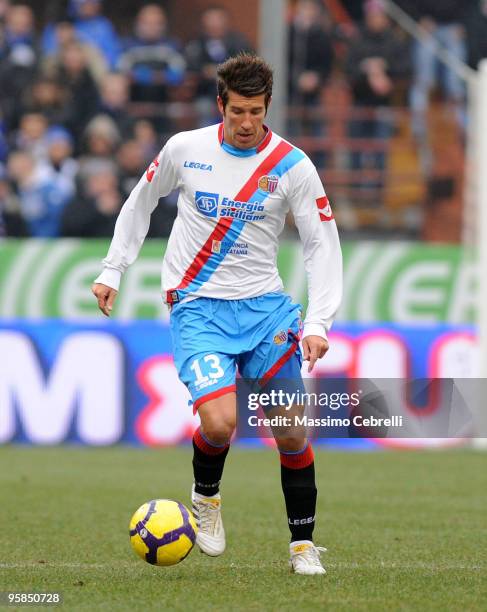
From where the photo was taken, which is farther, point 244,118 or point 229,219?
point 229,219

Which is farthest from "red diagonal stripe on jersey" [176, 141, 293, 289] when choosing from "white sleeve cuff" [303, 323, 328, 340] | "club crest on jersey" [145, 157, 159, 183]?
"white sleeve cuff" [303, 323, 328, 340]

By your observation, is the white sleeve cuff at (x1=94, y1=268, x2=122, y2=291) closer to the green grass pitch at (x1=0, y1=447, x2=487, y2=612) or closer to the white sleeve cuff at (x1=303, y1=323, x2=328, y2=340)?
the white sleeve cuff at (x1=303, y1=323, x2=328, y2=340)

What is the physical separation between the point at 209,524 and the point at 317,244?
1.40 m

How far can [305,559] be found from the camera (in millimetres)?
6027

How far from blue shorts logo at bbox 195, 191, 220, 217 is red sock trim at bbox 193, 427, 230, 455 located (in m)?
1.00

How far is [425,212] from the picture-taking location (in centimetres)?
1611

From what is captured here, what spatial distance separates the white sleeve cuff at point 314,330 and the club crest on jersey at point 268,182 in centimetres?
61

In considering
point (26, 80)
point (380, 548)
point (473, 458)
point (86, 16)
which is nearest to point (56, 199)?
point (26, 80)

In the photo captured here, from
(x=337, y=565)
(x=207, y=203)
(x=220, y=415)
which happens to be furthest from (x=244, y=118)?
(x=337, y=565)

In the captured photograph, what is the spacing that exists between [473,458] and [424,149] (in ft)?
17.1

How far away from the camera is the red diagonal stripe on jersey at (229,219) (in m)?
6.00

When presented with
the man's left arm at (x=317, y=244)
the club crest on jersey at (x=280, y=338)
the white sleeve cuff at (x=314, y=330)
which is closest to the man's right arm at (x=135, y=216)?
the man's left arm at (x=317, y=244)

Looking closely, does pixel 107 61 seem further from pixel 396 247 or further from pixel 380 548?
pixel 380 548

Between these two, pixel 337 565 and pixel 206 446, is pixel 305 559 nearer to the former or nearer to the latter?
pixel 337 565
